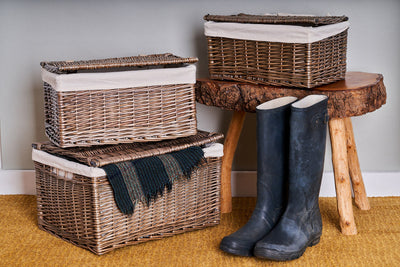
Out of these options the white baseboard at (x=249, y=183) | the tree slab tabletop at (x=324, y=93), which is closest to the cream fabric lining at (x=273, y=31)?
the tree slab tabletop at (x=324, y=93)

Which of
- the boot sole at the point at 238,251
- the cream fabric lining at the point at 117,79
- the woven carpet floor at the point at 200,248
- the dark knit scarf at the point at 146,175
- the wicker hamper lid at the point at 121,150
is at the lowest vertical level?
the woven carpet floor at the point at 200,248

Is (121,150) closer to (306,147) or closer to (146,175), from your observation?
(146,175)

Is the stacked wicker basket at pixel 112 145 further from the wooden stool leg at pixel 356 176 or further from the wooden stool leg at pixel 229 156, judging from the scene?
the wooden stool leg at pixel 356 176

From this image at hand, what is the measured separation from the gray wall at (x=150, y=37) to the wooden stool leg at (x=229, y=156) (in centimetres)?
17

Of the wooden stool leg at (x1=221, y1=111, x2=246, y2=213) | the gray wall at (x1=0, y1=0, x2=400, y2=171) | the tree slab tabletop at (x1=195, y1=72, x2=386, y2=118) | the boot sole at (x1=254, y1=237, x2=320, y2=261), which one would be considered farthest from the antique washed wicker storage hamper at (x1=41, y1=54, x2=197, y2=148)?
the boot sole at (x1=254, y1=237, x2=320, y2=261)

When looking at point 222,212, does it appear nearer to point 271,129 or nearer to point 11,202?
point 271,129

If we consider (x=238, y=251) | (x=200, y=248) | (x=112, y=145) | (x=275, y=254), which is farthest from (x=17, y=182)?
(x=275, y=254)

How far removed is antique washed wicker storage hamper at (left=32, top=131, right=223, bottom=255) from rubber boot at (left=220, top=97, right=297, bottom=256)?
0.68ft

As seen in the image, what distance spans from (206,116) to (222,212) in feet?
1.26

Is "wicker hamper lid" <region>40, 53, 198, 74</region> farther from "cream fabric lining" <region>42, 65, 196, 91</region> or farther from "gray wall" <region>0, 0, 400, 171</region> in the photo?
"gray wall" <region>0, 0, 400, 171</region>

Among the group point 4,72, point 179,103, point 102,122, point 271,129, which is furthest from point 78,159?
point 4,72

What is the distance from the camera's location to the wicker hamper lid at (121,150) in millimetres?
1631

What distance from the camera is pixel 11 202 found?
215 centimetres

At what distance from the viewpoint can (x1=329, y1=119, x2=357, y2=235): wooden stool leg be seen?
1.73 m
